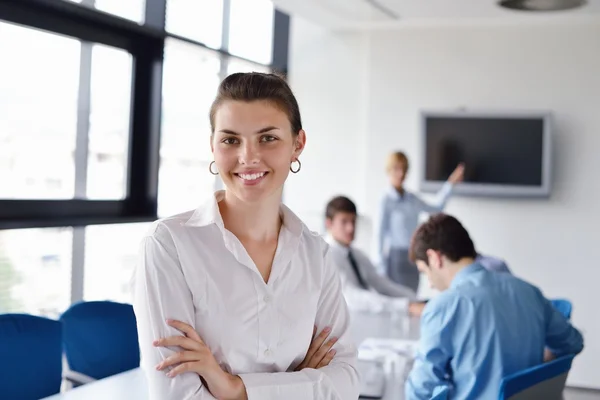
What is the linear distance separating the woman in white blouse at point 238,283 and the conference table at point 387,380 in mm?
1074

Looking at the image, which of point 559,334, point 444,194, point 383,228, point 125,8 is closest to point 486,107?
point 444,194

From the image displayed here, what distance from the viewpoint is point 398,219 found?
704cm

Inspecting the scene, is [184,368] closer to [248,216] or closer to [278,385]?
[278,385]

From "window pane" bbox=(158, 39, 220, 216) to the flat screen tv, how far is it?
2122mm

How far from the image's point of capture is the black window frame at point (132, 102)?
15.1ft

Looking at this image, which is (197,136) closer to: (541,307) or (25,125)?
(25,125)

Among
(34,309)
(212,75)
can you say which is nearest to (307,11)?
(212,75)

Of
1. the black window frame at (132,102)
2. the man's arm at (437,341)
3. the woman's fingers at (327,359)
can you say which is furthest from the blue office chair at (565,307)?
the black window frame at (132,102)

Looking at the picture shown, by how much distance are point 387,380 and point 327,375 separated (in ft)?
3.98

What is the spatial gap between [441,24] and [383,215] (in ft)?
6.54

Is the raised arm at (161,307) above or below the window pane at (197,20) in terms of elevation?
below

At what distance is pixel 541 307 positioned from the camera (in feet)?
10.2

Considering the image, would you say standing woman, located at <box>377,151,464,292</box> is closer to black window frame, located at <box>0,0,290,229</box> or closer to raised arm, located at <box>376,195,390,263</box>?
raised arm, located at <box>376,195,390,263</box>

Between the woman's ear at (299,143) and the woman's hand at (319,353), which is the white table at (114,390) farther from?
the woman's ear at (299,143)
